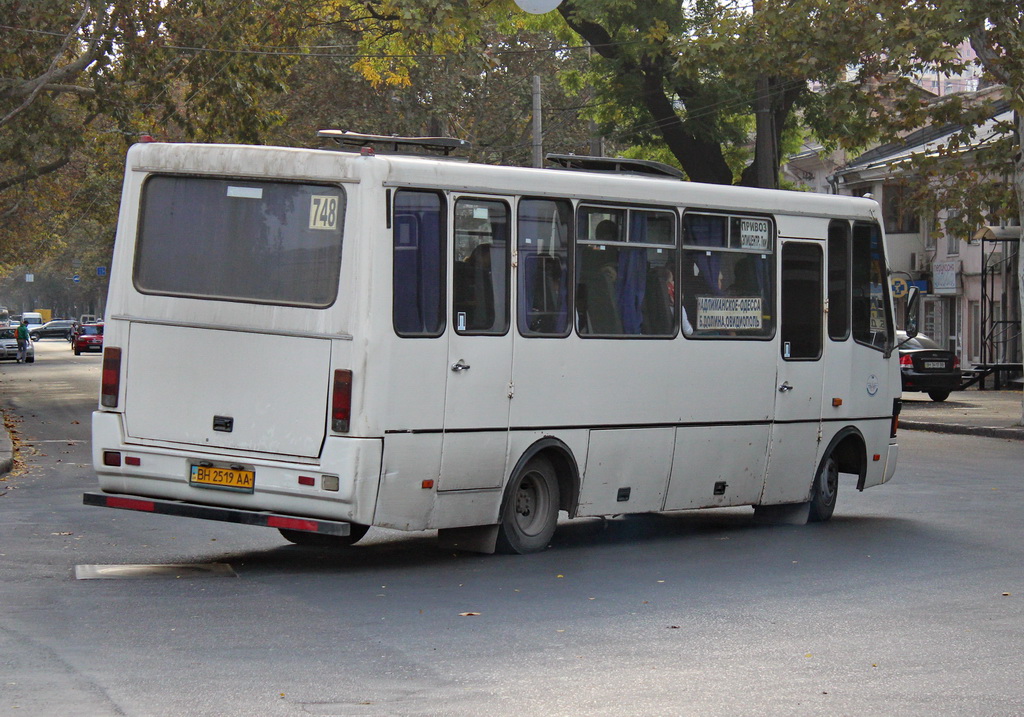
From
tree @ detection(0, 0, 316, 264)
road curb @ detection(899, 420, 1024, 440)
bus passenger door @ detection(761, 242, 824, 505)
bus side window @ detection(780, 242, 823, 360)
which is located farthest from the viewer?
tree @ detection(0, 0, 316, 264)

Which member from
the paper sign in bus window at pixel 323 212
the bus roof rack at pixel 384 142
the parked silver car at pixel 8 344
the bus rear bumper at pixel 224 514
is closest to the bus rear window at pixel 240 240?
the paper sign in bus window at pixel 323 212

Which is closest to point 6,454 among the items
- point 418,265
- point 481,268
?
point 481,268

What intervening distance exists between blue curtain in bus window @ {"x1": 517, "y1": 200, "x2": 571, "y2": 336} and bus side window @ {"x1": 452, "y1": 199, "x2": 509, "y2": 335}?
0.18 metres

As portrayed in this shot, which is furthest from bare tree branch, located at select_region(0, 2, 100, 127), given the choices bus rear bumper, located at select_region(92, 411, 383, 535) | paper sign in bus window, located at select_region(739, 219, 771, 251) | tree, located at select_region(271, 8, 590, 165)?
bus rear bumper, located at select_region(92, 411, 383, 535)

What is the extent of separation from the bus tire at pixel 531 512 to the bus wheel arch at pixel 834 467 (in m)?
3.25

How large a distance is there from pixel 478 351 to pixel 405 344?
2.26 feet

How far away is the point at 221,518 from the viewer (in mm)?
10258

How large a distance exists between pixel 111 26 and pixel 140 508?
71.2ft

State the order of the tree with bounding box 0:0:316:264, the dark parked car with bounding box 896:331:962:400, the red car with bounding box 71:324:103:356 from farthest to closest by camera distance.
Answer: the red car with bounding box 71:324:103:356 < the dark parked car with bounding box 896:331:962:400 < the tree with bounding box 0:0:316:264

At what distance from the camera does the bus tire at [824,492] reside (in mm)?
A: 14078

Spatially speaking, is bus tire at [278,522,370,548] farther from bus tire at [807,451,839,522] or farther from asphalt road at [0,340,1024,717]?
bus tire at [807,451,839,522]

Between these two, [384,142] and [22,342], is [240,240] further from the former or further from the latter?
[22,342]

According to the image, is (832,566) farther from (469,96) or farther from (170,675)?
(469,96)

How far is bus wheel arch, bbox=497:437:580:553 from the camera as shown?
11398mm
